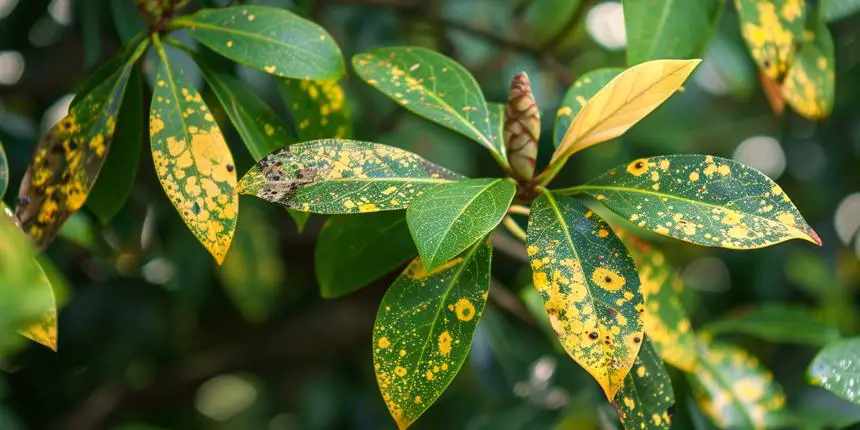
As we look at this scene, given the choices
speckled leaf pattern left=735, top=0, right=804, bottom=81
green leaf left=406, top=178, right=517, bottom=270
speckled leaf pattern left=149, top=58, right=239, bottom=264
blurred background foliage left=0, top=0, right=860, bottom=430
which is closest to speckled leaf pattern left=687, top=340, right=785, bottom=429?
blurred background foliage left=0, top=0, right=860, bottom=430

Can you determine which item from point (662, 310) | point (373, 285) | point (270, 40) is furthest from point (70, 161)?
point (373, 285)

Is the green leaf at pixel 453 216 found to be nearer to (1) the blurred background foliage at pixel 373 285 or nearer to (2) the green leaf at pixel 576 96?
(2) the green leaf at pixel 576 96

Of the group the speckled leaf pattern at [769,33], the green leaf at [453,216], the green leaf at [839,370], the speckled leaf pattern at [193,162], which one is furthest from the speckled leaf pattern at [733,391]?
the speckled leaf pattern at [193,162]

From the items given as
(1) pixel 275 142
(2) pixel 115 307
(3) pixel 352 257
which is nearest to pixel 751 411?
(3) pixel 352 257

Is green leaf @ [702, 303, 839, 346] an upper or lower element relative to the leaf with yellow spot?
lower

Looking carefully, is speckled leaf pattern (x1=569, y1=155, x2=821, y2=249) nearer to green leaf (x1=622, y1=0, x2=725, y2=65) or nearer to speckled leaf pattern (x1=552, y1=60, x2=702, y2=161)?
speckled leaf pattern (x1=552, y1=60, x2=702, y2=161)

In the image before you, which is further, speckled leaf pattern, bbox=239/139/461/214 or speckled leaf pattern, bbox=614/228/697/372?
speckled leaf pattern, bbox=614/228/697/372
